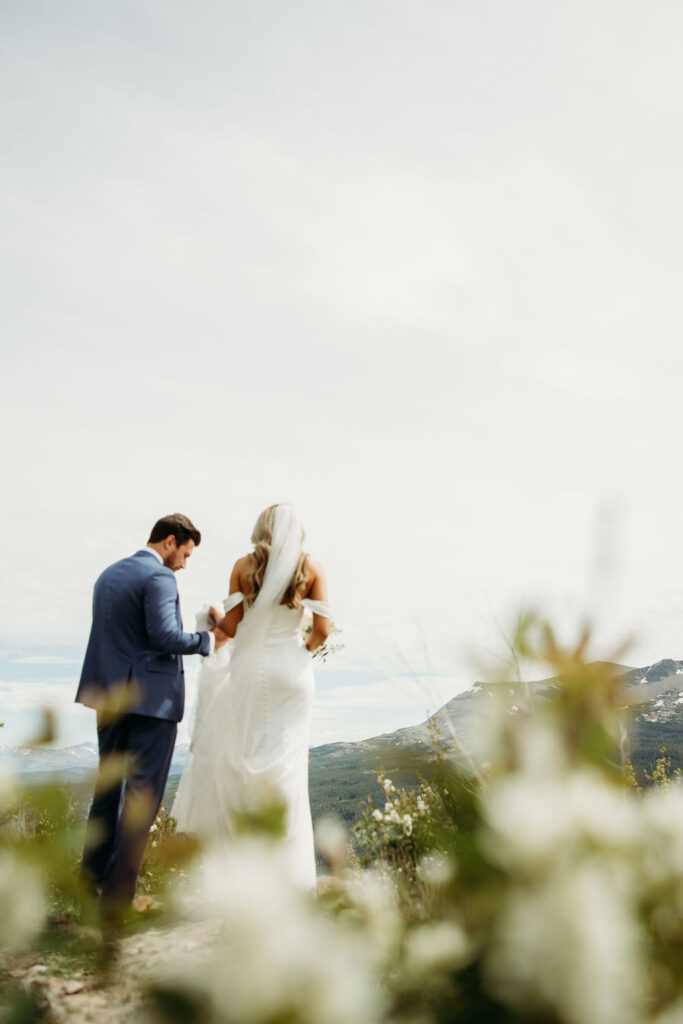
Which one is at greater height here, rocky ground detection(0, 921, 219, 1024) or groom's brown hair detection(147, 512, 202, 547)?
groom's brown hair detection(147, 512, 202, 547)

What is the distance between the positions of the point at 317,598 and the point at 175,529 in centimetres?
116

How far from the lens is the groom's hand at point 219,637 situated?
541 centimetres

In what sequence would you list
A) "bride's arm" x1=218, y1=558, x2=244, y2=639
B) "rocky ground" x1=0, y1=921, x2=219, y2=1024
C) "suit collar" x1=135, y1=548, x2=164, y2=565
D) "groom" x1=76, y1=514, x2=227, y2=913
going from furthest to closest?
"bride's arm" x1=218, y1=558, x2=244, y2=639 < "suit collar" x1=135, y1=548, x2=164, y2=565 < "groom" x1=76, y1=514, x2=227, y2=913 < "rocky ground" x1=0, y1=921, x2=219, y2=1024

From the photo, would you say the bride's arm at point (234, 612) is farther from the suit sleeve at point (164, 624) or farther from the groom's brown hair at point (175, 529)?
the suit sleeve at point (164, 624)

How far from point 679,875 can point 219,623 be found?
15.1ft

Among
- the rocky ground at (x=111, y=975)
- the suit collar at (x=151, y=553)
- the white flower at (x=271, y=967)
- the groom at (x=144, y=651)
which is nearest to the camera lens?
the white flower at (x=271, y=967)

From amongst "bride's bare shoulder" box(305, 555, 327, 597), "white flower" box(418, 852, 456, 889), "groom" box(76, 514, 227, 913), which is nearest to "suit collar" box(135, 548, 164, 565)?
"groom" box(76, 514, 227, 913)

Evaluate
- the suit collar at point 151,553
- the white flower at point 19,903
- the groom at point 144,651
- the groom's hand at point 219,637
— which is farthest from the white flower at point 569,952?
the groom's hand at point 219,637

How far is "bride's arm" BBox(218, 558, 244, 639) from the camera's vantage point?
17.5ft

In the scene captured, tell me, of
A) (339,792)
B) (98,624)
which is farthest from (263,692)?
(339,792)

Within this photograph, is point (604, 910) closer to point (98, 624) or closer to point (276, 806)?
point (276, 806)

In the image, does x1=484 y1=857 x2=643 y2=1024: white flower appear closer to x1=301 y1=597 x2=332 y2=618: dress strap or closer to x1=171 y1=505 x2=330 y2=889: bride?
x1=171 y1=505 x2=330 y2=889: bride

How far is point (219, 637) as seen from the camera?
549 cm

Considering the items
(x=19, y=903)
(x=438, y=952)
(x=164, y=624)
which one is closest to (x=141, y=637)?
(x=164, y=624)
